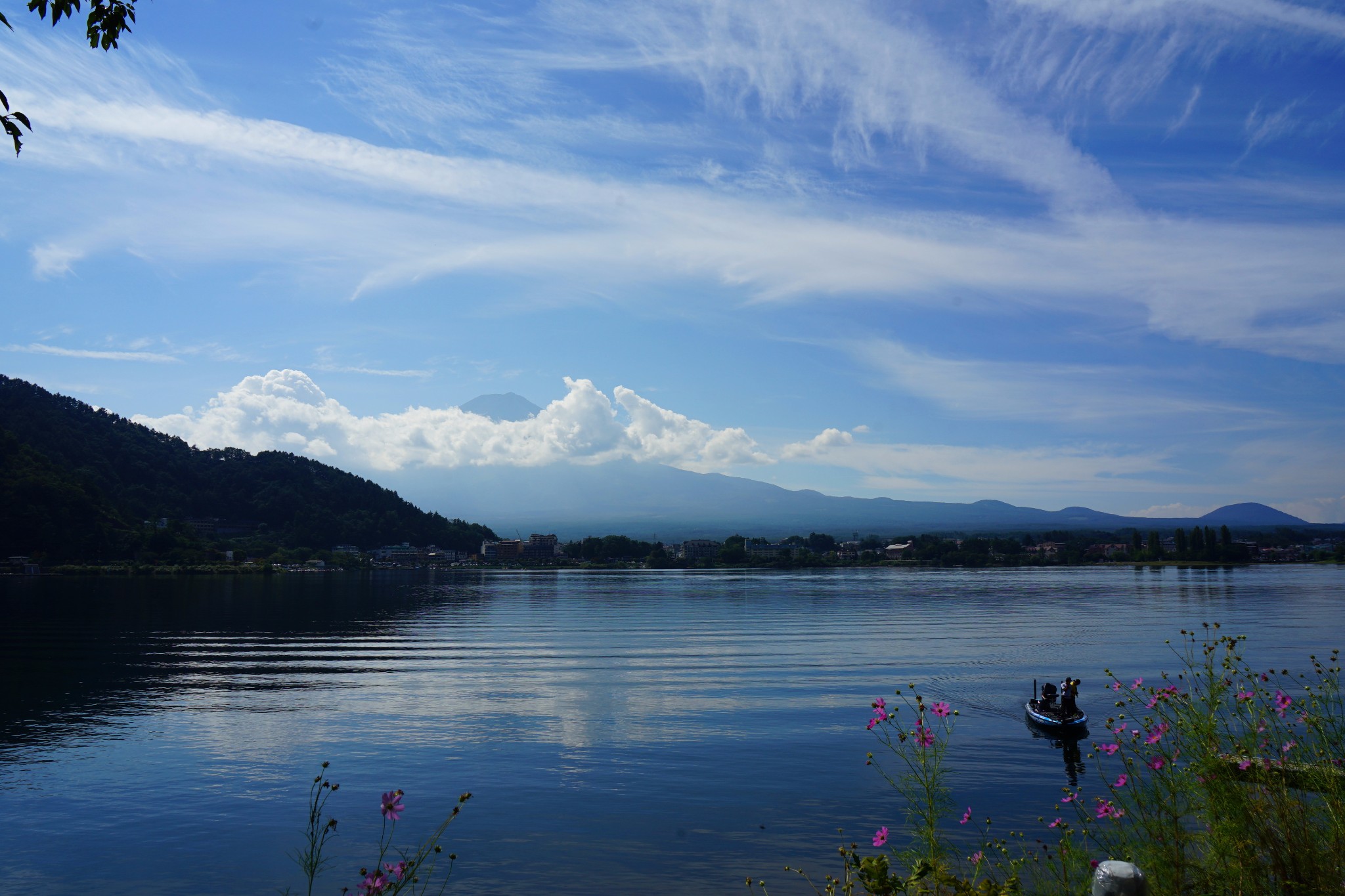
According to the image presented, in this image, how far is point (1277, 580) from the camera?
12825 cm

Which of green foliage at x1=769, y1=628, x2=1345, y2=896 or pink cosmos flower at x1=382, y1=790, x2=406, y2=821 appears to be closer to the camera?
pink cosmos flower at x1=382, y1=790, x2=406, y2=821

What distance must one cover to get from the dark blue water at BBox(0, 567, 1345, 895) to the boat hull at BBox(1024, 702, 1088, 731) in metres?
0.71

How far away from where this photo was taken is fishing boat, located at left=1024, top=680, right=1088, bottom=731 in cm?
2731

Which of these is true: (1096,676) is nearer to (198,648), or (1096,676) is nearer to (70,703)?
(70,703)

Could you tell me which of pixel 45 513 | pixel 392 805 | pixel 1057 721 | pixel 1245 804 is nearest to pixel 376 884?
pixel 392 805

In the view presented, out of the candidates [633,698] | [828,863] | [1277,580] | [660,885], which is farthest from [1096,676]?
[1277,580]

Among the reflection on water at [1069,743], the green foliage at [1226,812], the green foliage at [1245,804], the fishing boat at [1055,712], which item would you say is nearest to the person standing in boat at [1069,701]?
the fishing boat at [1055,712]

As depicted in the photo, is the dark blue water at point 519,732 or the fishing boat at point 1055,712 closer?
the dark blue water at point 519,732

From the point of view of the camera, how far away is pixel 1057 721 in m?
27.6

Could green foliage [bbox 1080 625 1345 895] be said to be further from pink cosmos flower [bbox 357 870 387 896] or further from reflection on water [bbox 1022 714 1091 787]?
reflection on water [bbox 1022 714 1091 787]

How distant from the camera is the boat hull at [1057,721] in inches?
1072

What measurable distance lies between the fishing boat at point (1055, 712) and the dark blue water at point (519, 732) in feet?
2.76

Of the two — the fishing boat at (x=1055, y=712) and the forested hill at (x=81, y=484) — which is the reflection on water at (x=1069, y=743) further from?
the forested hill at (x=81, y=484)

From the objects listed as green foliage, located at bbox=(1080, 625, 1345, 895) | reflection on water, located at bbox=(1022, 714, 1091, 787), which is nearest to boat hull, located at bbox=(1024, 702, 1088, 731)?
reflection on water, located at bbox=(1022, 714, 1091, 787)
